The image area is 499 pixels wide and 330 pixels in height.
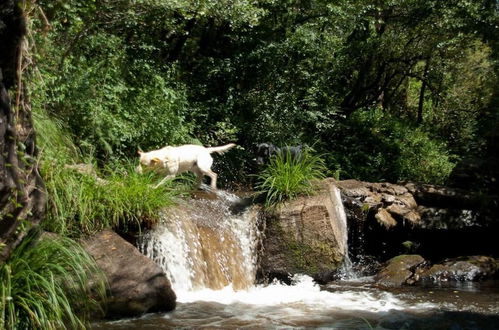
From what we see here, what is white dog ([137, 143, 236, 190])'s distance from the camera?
907 cm

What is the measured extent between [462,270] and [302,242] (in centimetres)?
318

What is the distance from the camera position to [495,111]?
17.2 m

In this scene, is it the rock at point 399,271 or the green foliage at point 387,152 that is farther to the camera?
the green foliage at point 387,152

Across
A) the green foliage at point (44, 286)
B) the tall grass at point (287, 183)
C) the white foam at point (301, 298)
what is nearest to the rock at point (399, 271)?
the white foam at point (301, 298)

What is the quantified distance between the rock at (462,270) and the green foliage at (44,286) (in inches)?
250

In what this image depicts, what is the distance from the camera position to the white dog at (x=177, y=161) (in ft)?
29.8

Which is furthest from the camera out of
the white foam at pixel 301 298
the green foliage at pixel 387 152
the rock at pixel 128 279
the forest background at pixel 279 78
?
the green foliage at pixel 387 152

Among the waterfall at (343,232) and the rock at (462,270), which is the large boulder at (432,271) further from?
the waterfall at (343,232)

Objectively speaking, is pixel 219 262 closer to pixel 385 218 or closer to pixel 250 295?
pixel 250 295

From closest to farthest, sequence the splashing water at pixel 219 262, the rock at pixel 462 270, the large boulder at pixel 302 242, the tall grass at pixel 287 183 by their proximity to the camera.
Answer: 1. the splashing water at pixel 219 262
2. the large boulder at pixel 302 242
3. the tall grass at pixel 287 183
4. the rock at pixel 462 270

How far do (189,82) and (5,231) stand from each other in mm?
9825

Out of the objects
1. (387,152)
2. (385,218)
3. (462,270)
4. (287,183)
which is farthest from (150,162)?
(387,152)

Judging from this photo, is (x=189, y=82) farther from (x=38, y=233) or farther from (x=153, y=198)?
(x=38, y=233)

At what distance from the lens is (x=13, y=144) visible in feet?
16.0
